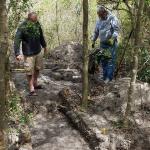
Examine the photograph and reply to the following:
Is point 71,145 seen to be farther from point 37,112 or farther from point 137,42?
point 137,42

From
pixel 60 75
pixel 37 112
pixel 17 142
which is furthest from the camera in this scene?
pixel 60 75

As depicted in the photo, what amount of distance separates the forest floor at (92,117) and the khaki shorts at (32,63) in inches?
20.6

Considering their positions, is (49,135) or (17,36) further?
(17,36)

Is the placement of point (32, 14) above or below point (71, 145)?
above

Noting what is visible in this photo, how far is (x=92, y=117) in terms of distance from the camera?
31.7ft

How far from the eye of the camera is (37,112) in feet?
33.6

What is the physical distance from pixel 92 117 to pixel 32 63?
220cm

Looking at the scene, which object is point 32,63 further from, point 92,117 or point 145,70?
point 145,70

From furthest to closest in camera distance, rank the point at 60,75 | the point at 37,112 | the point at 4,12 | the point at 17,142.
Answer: the point at 60,75, the point at 37,112, the point at 17,142, the point at 4,12

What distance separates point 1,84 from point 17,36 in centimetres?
488

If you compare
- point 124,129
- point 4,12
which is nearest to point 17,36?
point 124,129

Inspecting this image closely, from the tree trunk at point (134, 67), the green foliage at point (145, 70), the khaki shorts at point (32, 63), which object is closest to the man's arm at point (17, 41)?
the khaki shorts at point (32, 63)

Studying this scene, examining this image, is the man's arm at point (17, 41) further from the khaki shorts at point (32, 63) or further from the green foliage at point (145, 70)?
the green foliage at point (145, 70)

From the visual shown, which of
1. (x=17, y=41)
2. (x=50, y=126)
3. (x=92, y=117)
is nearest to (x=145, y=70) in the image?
(x=92, y=117)
